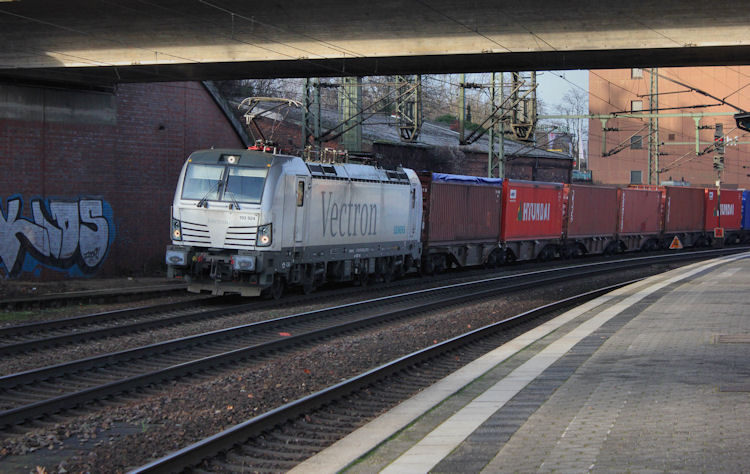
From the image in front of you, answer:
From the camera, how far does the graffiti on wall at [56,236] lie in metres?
20.3

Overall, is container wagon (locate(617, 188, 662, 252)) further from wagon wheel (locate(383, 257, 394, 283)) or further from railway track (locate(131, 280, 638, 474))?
railway track (locate(131, 280, 638, 474))

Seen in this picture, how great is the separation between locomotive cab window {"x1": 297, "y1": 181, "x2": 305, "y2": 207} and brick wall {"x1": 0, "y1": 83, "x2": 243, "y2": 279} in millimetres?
7294

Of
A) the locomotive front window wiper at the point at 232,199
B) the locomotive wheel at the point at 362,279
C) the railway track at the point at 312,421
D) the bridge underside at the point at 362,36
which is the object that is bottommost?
the railway track at the point at 312,421

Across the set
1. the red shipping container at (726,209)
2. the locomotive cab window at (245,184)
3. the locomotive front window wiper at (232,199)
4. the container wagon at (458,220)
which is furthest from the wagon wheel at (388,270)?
the red shipping container at (726,209)

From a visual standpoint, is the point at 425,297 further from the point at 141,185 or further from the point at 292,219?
the point at 141,185

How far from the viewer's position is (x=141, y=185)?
23.7 metres

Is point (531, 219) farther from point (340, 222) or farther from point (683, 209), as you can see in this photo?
point (683, 209)

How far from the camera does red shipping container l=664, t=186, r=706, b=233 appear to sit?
4295 centimetres

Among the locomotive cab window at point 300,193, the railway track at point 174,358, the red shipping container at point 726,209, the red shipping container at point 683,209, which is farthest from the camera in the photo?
the red shipping container at point 726,209

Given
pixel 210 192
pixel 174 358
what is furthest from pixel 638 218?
pixel 174 358

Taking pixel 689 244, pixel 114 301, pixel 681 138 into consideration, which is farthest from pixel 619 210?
pixel 681 138

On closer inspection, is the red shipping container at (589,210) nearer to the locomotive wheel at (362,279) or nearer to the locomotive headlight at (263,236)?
the locomotive wheel at (362,279)

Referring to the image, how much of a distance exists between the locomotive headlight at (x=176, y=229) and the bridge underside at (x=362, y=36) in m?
3.53

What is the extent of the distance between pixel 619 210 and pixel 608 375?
30.5 metres
